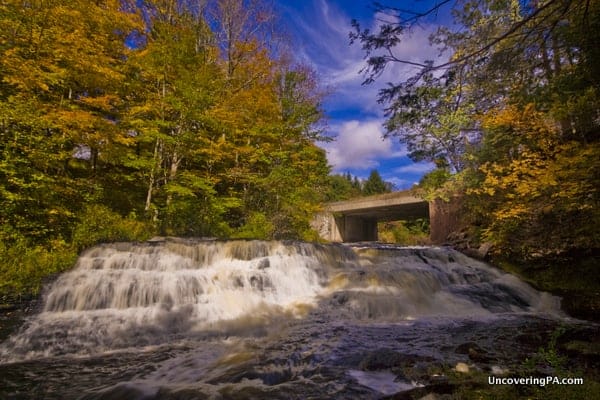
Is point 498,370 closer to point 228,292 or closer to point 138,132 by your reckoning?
point 228,292

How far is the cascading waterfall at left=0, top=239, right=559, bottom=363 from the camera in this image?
5762 millimetres

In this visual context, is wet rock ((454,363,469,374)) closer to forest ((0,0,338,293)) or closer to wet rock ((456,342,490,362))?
wet rock ((456,342,490,362))

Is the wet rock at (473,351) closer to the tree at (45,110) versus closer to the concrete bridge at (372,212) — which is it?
the tree at (45,110)

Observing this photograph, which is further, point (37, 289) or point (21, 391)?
point (37, 289)

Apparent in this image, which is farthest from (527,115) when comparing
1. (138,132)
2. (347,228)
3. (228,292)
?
(347,228)

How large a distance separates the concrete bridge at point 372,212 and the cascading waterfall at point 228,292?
824 centimetres

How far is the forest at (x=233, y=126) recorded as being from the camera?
632 cm

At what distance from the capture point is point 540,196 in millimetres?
9500

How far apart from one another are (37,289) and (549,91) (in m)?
12.8

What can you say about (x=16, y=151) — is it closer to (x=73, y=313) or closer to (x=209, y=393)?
(x=73, y=313)

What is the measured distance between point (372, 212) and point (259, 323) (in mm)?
25509

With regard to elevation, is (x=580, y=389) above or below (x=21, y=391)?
above

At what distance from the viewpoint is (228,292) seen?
25.5 feet

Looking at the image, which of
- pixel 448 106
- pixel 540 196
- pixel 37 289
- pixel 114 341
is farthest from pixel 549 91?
pixel 37 289
